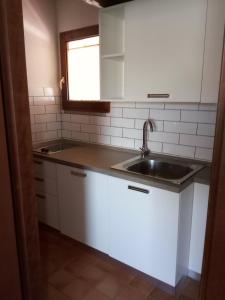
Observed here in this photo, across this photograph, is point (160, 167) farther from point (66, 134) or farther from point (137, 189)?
point (66, 134)

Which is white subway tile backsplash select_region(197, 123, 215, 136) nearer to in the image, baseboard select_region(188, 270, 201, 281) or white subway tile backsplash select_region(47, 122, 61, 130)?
baseboard select_region(188, 270, 201, 281)

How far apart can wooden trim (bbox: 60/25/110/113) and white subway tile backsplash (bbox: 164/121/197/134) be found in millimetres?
645

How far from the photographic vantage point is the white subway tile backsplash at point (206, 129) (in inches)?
72.6

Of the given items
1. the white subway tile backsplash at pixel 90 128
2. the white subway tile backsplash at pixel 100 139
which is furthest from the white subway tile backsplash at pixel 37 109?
the white subway tile backsplash at pixel 100 139

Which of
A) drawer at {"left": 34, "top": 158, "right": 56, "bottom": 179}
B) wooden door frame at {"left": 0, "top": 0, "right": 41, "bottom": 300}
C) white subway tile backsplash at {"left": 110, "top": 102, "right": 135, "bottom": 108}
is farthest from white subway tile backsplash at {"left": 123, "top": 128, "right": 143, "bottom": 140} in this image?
wooden door frame at {"left": 0, "top": 0, "right": 41, "bottom": 300}

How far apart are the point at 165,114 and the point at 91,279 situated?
1.43 meters

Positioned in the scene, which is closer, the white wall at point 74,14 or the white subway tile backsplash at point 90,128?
the white wall at point 74,14

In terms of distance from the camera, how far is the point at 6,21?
59 cm

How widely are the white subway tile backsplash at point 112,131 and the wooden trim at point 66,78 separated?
171mm

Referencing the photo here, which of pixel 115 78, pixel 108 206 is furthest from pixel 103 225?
pixel 115 78

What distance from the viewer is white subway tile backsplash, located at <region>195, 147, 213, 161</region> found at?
1892mm

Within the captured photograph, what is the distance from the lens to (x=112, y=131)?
7.95ft

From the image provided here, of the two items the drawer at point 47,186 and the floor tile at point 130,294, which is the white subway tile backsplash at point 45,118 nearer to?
the drawer at point 47,186

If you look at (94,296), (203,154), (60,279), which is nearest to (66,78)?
(203,154)
